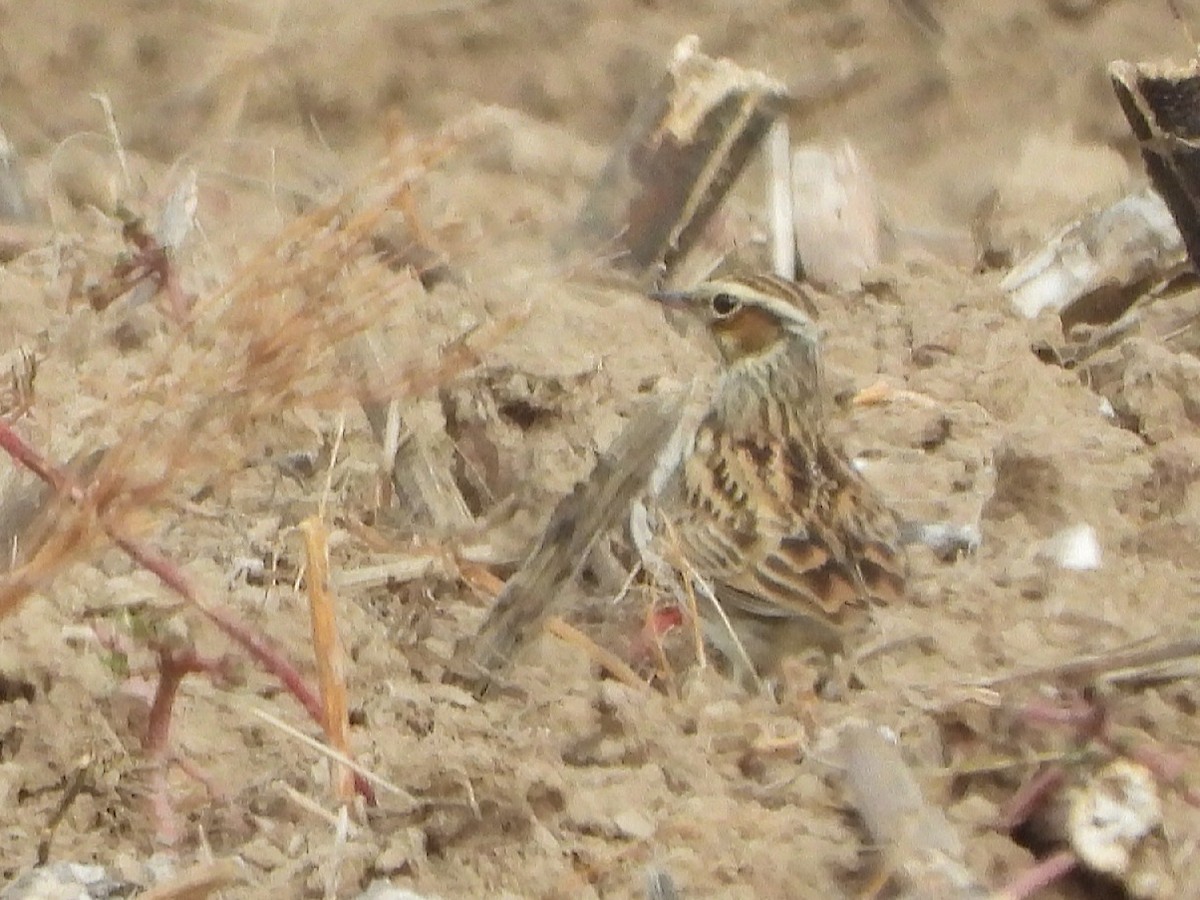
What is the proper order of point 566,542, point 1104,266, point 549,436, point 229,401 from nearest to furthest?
1. point 229,401
2. point 566,542
3. point 549,436
4. point 1104,266

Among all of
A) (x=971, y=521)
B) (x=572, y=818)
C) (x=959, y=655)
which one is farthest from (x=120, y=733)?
(x=971, y=521)

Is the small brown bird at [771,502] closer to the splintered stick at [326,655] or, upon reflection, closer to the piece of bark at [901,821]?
the piece of bark at [901,821]

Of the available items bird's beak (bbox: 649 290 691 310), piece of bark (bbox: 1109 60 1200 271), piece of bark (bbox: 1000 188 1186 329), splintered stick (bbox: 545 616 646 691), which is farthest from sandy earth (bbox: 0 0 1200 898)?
piece of bark (bbox: 1109 60 1200 271)

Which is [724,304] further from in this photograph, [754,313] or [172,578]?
[172,578]

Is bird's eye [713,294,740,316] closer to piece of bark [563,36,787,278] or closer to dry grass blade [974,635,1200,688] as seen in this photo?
piece of bark [563,36,787,278]

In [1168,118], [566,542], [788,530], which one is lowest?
[788,530]

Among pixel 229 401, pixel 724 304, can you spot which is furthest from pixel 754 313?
pixel 229 401

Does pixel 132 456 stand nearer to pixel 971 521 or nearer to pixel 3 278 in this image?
pixel 971 521
